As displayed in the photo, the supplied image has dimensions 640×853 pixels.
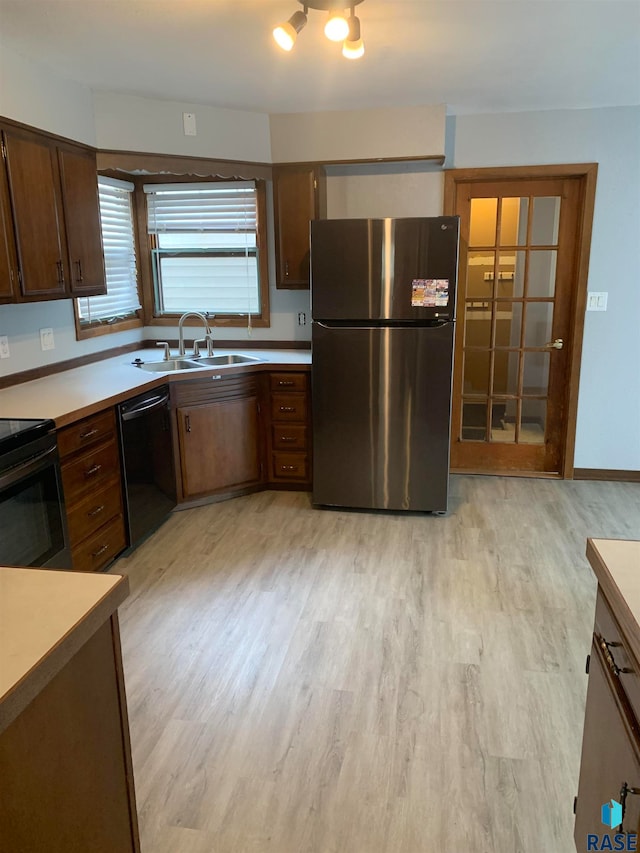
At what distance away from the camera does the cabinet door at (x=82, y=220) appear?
3.23m

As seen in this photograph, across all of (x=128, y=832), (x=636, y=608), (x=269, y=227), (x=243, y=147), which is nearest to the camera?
(x=636, y=608)

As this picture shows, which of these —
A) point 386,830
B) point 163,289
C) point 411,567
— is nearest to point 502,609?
point 411,567

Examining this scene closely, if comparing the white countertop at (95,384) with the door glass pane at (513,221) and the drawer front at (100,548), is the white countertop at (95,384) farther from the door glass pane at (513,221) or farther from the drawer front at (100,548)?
the door glass pane at (513,221)

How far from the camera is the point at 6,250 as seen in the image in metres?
2.78

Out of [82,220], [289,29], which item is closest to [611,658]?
[289,29]

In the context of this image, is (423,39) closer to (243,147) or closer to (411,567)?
(243,147)

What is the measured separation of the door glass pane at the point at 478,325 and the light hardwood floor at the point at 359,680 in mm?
1326

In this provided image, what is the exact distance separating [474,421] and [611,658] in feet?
11.3

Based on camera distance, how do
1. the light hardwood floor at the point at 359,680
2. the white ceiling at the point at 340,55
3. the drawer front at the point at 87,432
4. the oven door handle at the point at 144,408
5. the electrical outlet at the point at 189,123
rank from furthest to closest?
the electrical outlet at the point at 189,123
the oven door handle at the point at 144,408
the drawer front at the point at 87,432
the white ceiling at the point at 340,55
the light hardwood floor at the point at 359,680

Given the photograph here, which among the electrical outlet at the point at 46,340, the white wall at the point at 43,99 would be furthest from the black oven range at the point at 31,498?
the white wall at the point at 43,99

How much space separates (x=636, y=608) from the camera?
1.13 m

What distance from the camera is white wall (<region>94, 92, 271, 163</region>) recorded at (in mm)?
3549

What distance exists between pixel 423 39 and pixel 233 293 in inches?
92.4

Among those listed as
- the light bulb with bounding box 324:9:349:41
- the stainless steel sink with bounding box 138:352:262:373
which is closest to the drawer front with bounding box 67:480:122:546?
the stainless steel sink with bounding box 138:352:262:373
